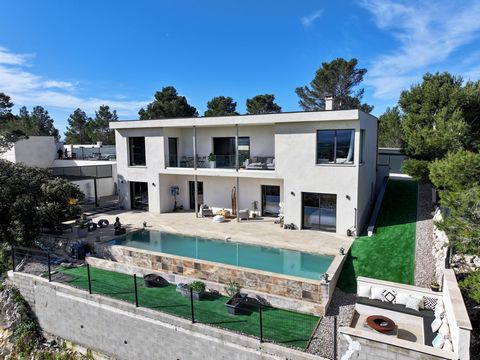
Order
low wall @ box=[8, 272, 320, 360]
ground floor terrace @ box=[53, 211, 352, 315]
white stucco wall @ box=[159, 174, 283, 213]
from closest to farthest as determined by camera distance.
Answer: low wall @ box=[8, 272, 320, 360] < ground floor terrace @ box=[53, 211, 352, 315] < white stucco wall @ box=[159, 174, 283, 213]

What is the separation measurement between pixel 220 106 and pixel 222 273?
41.1m

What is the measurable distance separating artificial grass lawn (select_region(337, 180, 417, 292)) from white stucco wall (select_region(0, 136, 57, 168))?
101ft

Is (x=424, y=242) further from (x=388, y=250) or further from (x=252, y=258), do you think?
(x=252, y=258)

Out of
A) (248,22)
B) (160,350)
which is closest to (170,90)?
(248,22)

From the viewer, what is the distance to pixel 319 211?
57.9 feet

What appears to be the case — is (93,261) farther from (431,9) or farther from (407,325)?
(431,9)

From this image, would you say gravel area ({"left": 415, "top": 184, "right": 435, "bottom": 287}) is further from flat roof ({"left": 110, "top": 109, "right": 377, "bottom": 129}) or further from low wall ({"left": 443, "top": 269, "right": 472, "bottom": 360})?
flat roof ({"left": 110, "top": 109, "right": 377, "bottom": 129})

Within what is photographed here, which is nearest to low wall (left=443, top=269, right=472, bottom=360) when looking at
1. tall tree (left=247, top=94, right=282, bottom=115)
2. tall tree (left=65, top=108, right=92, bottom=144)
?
tall tree (left=247, top=94, right=282, bottom=115)

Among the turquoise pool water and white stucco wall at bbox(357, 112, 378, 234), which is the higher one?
white stucco wall at bbox(357, 112, 378, 234)

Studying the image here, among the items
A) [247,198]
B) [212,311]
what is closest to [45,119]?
[247,198]

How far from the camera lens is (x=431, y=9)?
1470 cm

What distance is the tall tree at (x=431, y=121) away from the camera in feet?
55.1

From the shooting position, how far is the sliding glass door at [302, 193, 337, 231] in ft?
56.8

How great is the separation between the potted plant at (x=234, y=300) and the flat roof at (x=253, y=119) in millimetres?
9924
